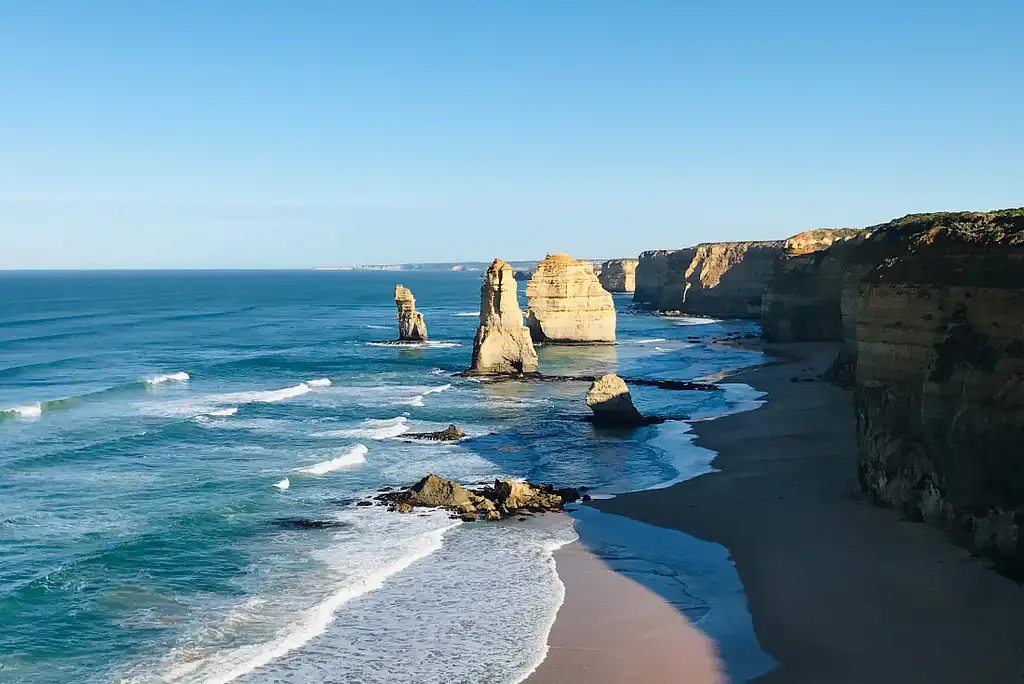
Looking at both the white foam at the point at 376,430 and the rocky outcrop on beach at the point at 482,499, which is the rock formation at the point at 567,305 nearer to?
the white foam at the point at 376,430

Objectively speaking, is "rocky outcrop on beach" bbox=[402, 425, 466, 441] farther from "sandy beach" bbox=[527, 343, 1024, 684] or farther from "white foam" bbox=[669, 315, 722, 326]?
"white foam" bbox=[669, 315, 722, 326]

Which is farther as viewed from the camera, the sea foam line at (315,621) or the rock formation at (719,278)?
the rock formation at (719,278)

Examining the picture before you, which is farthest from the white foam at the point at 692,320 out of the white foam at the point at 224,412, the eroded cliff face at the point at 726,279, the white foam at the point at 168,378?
the white foam at the point at 224,412

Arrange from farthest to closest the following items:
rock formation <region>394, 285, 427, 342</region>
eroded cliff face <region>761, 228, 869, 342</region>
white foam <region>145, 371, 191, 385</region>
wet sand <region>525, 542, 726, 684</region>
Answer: rock formation <region>394, 285, 427, 342</region>, eroded cliff face <region>761, 228, 869, 342</region>, white foam <region>145, 371, 191, 385</region>, wet sand <region>525, 542, 726, 684</region>

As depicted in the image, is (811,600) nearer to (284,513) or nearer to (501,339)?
(284,513)

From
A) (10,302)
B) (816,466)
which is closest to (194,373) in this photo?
(816,466)

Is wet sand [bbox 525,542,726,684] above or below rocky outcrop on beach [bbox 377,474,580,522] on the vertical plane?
below

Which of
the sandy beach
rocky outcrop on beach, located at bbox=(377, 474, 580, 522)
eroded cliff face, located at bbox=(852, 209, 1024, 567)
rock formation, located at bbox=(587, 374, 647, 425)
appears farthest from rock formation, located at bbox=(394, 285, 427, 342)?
eroded cliff face, located at bbox=(852, 209, 1024, 567)
